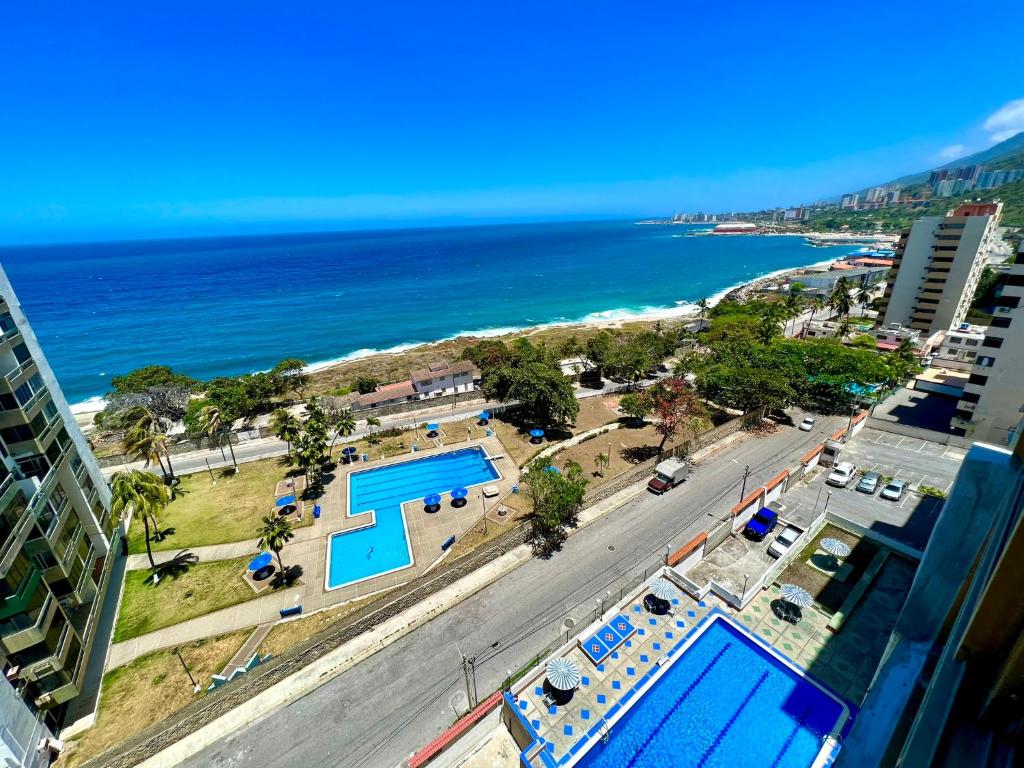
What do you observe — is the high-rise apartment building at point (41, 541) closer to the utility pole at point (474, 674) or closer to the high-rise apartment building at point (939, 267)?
the utility pole at point (474, 674)

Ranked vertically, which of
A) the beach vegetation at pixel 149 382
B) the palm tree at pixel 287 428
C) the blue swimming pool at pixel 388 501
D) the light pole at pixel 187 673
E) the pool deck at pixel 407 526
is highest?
the palm tree at pixel 287 428

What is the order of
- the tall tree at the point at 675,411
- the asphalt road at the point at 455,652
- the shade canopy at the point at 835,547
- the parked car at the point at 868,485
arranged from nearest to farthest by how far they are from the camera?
the asphalt road at the point at 455,652, the shade canopy at the point at 835,547, the parked car at the point at 868,485, the tall tree at the point at 675,411

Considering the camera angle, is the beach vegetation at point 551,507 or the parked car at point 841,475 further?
the parked car at point 841,475

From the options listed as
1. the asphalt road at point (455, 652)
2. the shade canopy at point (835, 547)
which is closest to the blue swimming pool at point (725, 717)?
the asphalt road at point (455, 652)

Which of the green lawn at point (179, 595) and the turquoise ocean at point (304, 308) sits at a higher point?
the green lawn at point (179, 595)

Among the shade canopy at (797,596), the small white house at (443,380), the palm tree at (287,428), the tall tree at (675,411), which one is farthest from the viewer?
the small white house at (443,380)

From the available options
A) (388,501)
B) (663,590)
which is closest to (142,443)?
(388,501)

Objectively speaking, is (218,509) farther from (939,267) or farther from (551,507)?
(939,267)

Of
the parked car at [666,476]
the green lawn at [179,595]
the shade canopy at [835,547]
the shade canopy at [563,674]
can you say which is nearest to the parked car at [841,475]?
the shade canopy at [835,547]

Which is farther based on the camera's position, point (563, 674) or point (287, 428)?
point (287, 428)
